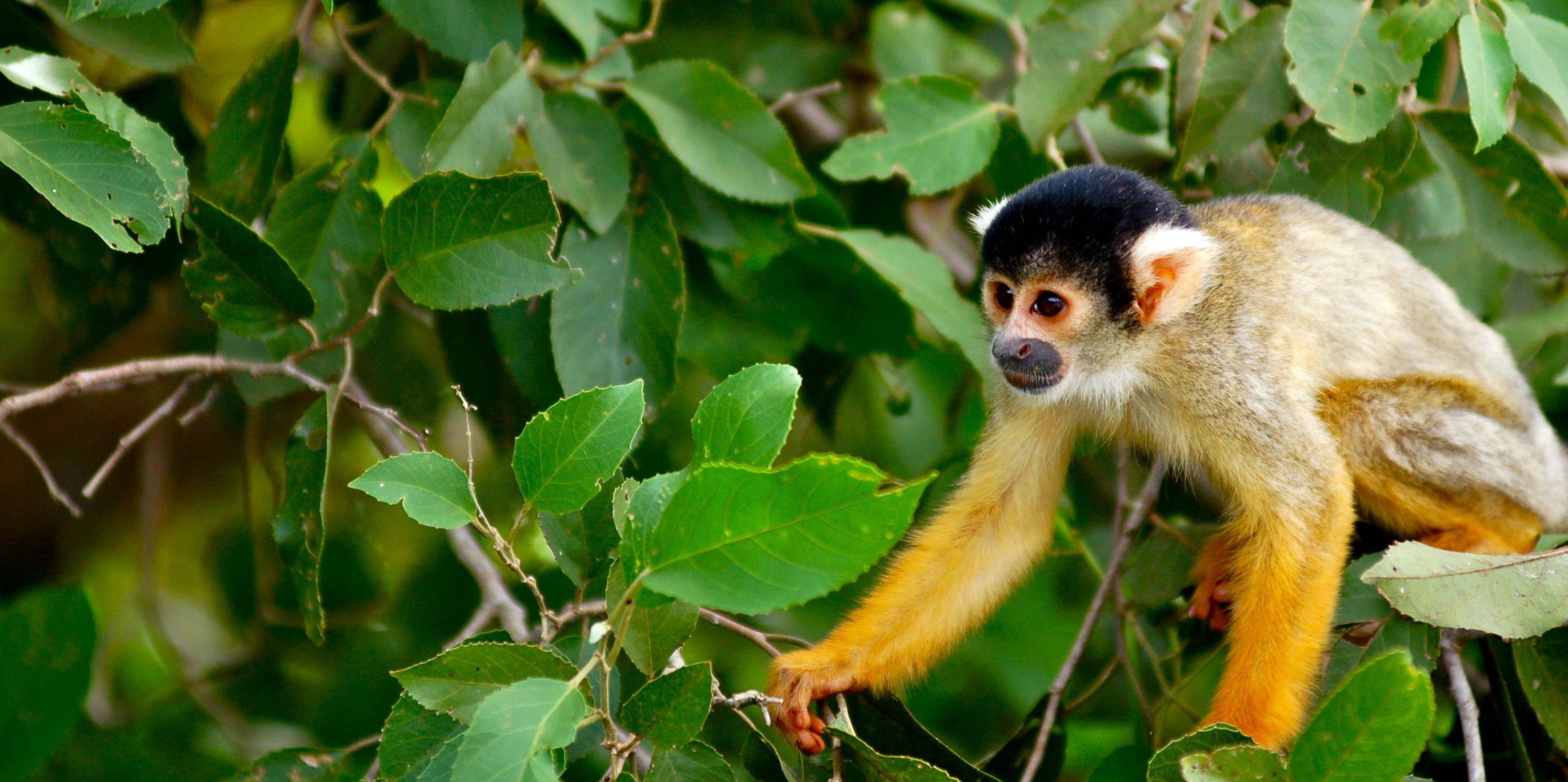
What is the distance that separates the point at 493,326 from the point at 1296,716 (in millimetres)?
1957

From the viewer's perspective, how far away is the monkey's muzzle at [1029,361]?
2.70m

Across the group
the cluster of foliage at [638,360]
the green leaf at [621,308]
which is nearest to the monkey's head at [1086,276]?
the cluster of foliage at [638,360]

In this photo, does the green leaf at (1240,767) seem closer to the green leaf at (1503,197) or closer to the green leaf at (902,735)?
the green leaf at (902,735)

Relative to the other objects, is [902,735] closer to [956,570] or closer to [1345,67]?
[956,570]

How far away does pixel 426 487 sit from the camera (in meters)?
1.70

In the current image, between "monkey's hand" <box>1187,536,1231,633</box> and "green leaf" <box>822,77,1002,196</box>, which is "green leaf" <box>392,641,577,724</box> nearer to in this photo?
"green leaf" <box>822,77,1002,196</box>

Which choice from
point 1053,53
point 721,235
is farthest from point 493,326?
point 1053,53

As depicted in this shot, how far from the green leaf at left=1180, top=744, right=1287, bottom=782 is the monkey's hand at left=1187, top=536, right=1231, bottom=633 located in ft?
4.33

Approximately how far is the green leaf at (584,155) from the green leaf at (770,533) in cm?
131

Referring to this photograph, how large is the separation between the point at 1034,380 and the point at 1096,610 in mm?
571

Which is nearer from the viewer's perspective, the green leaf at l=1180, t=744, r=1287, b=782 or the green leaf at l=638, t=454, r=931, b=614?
the green leaf at l=638, t=454, r=931, b=614

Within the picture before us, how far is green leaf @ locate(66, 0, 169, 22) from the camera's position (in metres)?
2.01

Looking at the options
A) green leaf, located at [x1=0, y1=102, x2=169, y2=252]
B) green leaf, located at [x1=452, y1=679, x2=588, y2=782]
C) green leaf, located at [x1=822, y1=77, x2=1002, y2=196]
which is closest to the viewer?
green leaf, located at [x1=452, y1=679, x2=588, y2=782]

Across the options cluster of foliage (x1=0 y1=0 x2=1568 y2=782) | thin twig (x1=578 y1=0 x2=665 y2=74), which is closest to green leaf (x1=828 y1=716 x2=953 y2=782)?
cluster of foliage (x1=0 y1=0 x2=1568 y2=782)
